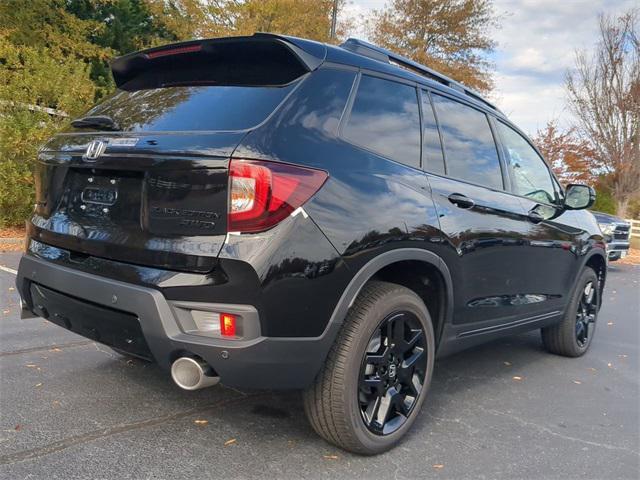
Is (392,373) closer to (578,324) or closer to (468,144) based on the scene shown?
Result: (468,144)

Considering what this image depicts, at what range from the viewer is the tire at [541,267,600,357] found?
476cm

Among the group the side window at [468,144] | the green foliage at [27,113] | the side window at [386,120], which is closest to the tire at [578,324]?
the side window at [468,144]

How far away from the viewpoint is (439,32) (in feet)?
66.8

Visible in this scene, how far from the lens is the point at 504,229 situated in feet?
11.7

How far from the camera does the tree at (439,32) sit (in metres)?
20.0

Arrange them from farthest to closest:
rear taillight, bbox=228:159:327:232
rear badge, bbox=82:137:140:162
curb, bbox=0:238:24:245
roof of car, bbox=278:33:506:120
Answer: curb, bbox=0:238:24:245
roof of car, bbox=278:33:506:120
rear badge, bbox=82:137:140:162
rear taillight, bbox=228:159:327:232

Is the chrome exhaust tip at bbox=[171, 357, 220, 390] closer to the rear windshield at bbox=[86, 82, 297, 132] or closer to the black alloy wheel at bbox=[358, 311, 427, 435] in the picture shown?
the black alloy wheel at bbox=[358, 311, 427, 435]

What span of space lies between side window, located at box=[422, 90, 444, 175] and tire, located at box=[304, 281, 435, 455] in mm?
742

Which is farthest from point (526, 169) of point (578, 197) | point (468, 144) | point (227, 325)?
point (227, 325)

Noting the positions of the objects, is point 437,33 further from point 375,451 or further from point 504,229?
point 375,451

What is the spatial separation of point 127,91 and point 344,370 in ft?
6.44

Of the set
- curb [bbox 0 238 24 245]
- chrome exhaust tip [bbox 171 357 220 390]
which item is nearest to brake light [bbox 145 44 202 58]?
chrome exhaust tip [bbox 171 357 220 390]

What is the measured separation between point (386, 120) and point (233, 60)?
82 centimetres

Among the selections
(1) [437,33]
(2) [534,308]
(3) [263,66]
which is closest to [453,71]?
(1) [437,33]
